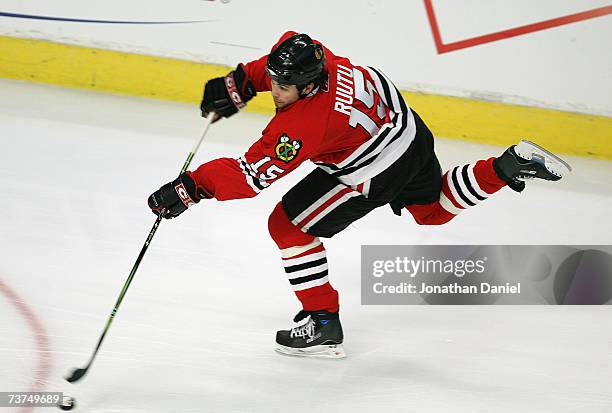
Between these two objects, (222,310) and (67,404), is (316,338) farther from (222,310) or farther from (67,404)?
→ (67,404)

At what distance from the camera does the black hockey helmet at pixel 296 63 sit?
2.29 meters

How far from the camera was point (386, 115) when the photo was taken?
102 inches

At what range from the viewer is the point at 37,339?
263cm

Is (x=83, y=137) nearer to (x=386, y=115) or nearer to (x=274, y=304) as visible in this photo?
(x=274, y=304)

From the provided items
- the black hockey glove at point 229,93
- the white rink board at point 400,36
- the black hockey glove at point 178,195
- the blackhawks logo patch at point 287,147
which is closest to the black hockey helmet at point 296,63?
the blackhawks logo patch at point 287,147

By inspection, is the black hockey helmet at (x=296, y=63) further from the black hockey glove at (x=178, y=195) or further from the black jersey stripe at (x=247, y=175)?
the black hockey glove at (x=178, y=195)

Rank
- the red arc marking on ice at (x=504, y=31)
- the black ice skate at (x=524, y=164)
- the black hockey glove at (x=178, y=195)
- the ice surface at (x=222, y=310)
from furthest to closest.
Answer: the red arc marking on ice at (x=504, y=31) < the black ice skate at (x=524, y=164) < the ice surface at (x=222, y=310) < the black hockey glove at (x=178, y=195)

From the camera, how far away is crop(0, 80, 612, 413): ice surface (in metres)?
2.55

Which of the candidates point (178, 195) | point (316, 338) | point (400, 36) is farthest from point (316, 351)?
point (400, 36)

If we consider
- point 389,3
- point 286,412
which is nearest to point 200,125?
point 389,3

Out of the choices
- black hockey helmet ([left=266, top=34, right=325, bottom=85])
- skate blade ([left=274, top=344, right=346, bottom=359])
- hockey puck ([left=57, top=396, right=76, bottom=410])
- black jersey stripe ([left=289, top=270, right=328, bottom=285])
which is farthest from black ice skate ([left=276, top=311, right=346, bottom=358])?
black hockey helmet ([left=266, top=34, right=325, bottom=85])

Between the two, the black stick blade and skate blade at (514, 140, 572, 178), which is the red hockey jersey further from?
the black stick blade

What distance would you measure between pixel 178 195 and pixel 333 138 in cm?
48

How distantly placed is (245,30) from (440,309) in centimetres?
223
